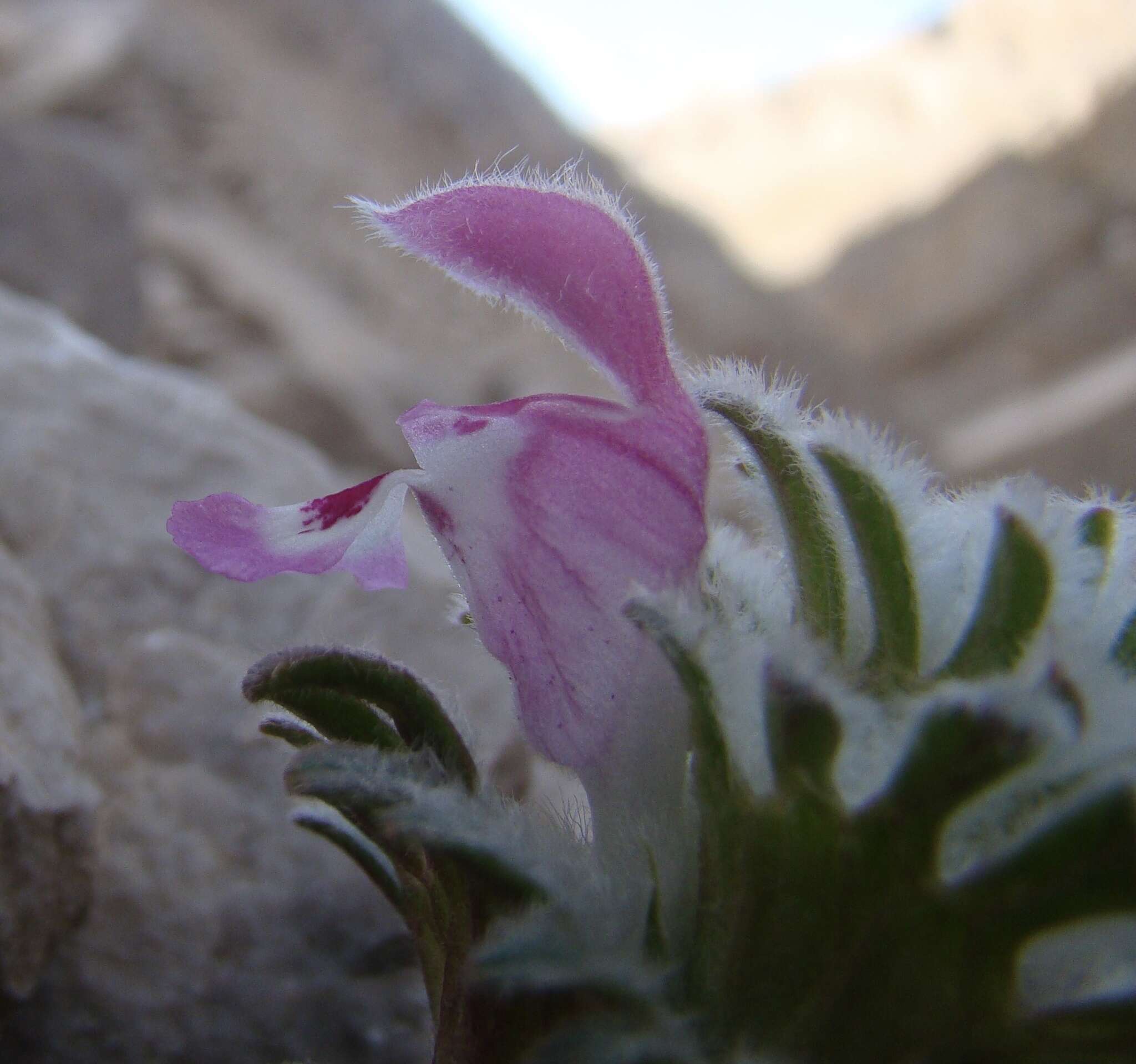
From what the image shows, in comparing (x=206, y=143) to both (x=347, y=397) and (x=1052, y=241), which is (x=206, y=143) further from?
(x=1052, y=241)

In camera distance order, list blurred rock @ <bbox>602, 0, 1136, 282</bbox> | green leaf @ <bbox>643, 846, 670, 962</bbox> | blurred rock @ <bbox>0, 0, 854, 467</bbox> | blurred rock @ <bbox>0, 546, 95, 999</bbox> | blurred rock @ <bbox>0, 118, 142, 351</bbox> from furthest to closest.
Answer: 1. blurred rock @ <bbox>602, 0, 1136, 282</bbox>
2. blurred rock @ <bbox>0, 0, 854, 467</bbox>
3. blurred rock @ <bbox>0, 118, 142, 351</bbox>
4. blurred rock @ <bbox>0, 546, 95, 999</bbox>
5. green leaf @ <bbox>643, 846, 670, 962</bbox>

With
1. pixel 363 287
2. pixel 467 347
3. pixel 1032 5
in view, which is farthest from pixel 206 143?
pixel 1032 5

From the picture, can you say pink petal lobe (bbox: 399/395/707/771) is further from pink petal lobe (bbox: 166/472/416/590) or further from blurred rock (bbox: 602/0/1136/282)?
blurred rock (bbox: 602/0/1136/282)

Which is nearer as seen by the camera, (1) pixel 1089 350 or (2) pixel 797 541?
(2) pixel 797 541

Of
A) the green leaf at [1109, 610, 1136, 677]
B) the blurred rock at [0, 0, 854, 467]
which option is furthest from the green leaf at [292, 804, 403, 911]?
the blurred rock at [0, 0, 854, 467]

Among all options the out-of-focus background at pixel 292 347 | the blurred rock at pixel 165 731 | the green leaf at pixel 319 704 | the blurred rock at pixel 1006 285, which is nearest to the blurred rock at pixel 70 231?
the out-of-focus background at pixel 292 347

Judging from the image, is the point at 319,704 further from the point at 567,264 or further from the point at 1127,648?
the point at 1127,648

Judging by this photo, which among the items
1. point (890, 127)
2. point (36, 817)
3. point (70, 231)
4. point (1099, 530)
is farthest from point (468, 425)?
point (890, 127)

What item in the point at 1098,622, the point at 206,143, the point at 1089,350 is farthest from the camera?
the point at 1089,350
